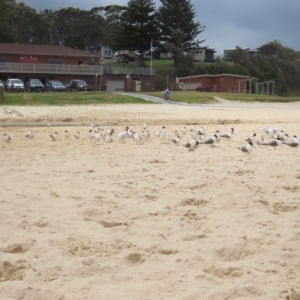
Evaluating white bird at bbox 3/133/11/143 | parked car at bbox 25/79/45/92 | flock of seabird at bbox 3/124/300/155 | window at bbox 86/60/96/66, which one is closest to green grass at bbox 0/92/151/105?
parked car at bbox 25/79/45/92

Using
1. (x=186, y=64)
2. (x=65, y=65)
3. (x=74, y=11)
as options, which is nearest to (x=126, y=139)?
(x=65, y=65)

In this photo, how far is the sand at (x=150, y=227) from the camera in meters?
4.15

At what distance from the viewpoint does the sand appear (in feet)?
13.6

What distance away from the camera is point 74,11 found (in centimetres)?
9006

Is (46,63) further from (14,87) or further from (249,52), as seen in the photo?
(249,52)

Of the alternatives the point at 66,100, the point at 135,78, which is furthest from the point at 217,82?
the point at 66,100

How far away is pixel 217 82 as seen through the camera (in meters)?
62.9

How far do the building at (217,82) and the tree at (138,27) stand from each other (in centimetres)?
913

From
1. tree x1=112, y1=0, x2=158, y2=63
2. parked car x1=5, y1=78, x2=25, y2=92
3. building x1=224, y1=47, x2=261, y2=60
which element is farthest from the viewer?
building x1=224, y1=47, x2=261, y2=60

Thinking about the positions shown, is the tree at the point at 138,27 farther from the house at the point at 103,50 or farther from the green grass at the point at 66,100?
the green grass at the point at 66,100

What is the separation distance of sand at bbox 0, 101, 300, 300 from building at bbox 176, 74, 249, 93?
51788mm

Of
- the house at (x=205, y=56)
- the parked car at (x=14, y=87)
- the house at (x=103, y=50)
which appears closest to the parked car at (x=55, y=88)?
the parked car at (x=14, y=87)

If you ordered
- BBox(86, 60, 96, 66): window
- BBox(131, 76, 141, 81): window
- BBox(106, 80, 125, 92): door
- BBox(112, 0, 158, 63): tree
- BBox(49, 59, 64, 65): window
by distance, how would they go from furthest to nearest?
BBox(112, 0, 158, 63): tree
BBox(131, 76, 141, 81): window
BBox(86, 60, 96, 66): window
BBox(106, 80, 125, 92): door
BBox(49, 59, 64, 65): window

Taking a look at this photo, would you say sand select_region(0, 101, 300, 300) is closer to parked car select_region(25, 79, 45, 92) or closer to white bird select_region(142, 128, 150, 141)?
white bird select_region(142, 128, 150, 141)
